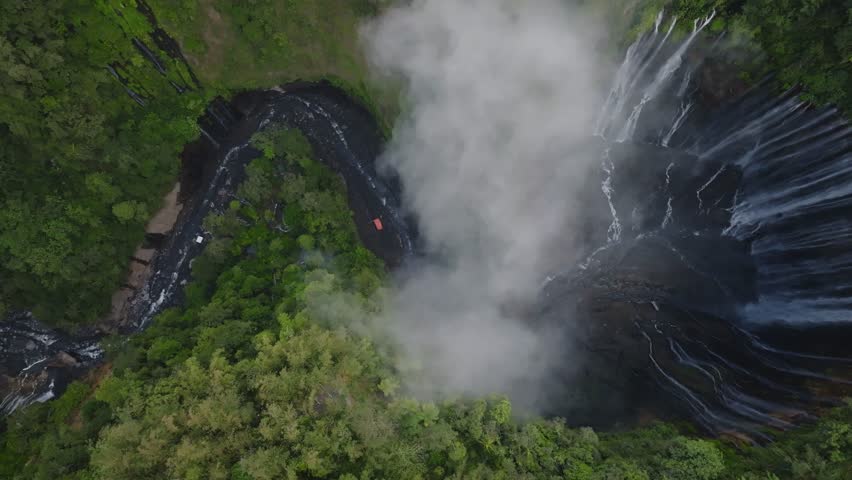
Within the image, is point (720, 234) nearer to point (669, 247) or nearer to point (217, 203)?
point (669, 247)

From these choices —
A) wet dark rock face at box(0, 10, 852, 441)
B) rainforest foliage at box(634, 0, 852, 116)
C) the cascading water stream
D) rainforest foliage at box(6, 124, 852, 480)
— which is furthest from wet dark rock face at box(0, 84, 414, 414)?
rainforest foliage at box(634, 0, 852, 116)

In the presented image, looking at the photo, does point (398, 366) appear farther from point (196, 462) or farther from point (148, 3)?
point (148, 3)

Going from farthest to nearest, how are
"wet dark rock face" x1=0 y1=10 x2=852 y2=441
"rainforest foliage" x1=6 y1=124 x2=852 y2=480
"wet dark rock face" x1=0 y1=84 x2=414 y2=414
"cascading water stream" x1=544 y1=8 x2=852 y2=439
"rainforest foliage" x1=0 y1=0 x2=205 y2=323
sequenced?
"wet dark rock face" x1=0 y1=84 x2=414 y2=414 → "rainforest foliage" x1=0 y1=0 x2=205 y2=323 → "wet dark rock face" x1=0 y1=10 x2=852 y2=441 → "cascading water stream" x1=544 y1=8 x2=852 y2=439 → "rainforest foliage" x1=6 y1=124 x2=852 y2=480

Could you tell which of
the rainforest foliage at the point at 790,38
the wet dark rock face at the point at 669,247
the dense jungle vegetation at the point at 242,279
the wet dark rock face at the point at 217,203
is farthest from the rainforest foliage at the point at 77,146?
the rainforest foliage at the point at 790,38

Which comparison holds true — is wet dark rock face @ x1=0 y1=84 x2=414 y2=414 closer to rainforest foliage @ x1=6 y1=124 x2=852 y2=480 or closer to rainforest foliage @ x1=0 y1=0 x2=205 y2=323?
rainforest foliage @ x1=0 y1=0 x2=205 y2=323

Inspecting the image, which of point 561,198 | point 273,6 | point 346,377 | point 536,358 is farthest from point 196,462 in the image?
point 273,6

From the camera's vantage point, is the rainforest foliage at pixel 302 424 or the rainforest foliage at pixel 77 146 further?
the rainforest foliage at pixel 77 146

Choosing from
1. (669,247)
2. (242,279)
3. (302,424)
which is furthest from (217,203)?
(669,247)

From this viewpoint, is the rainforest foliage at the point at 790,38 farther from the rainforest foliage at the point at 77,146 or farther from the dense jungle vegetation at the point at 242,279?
the rainforest foliage at the point at 77,146

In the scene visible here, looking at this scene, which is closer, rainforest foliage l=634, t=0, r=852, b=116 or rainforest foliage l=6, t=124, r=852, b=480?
rainforest foliage l=6, t=124, r=852, b=480
